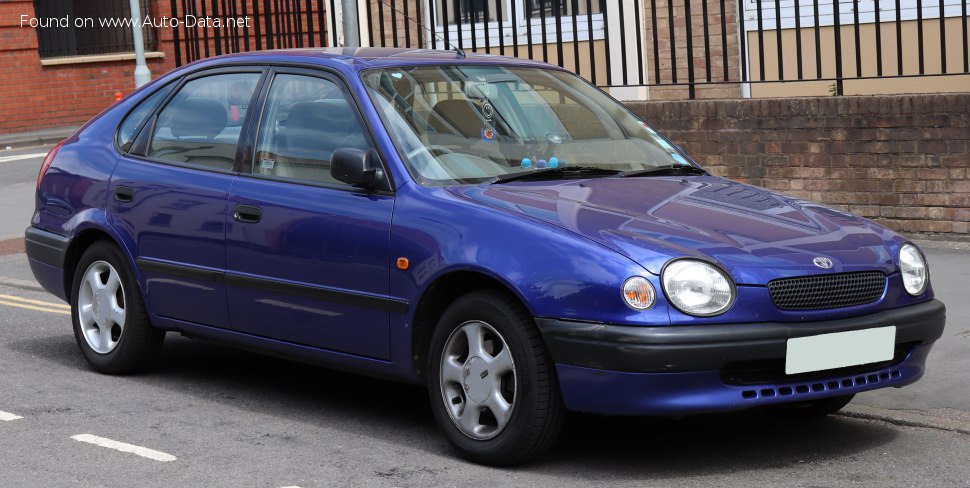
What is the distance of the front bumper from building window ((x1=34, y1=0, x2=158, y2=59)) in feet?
88.2

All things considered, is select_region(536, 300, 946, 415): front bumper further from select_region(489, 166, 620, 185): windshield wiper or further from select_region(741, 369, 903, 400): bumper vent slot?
select_region(489, 166, 620, 185): windshield wiper

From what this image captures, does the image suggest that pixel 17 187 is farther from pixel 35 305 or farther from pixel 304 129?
pixel 304 129

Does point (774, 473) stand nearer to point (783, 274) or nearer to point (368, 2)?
point (783, 274)

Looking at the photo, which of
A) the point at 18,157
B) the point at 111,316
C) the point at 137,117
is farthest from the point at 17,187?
the point at 111,316

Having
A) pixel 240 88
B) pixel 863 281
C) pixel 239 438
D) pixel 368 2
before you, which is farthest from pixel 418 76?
pixel 368 2

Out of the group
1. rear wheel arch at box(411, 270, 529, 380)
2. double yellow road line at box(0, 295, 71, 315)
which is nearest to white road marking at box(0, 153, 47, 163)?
double yellow road line at box(0, 295, 71, 315)

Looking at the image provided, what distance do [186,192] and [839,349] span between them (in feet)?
9.76

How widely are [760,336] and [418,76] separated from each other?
6.75 feet

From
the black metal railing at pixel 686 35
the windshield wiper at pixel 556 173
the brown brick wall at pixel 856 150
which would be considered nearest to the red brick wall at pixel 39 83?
the black metal railing at pixel 686 35

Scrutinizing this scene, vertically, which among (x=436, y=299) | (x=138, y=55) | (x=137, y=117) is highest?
(x=138, y=55)

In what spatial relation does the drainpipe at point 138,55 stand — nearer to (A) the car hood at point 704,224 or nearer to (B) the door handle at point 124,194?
(B) the door handle at point 124,194

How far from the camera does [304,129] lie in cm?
620

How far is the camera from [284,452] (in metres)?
5.55

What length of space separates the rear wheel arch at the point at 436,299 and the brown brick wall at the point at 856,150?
198 inches
